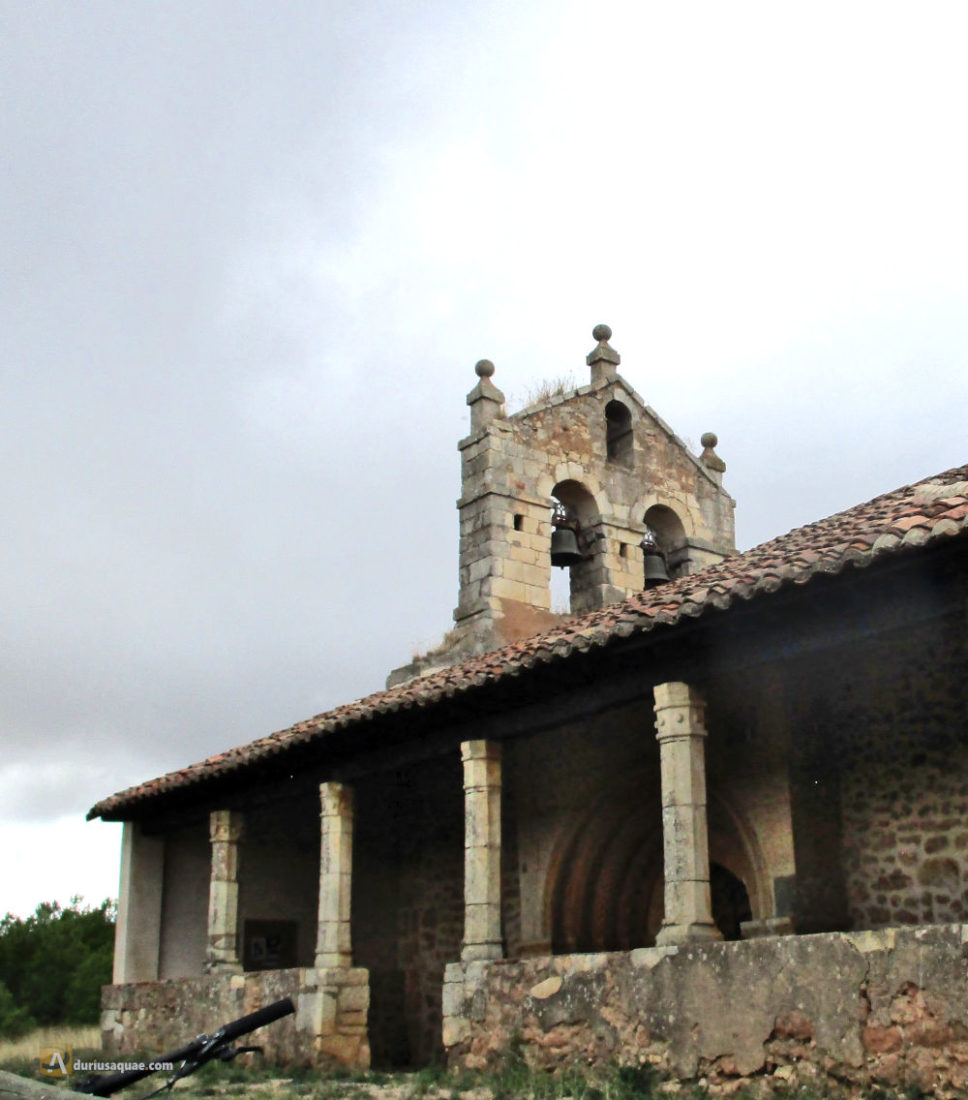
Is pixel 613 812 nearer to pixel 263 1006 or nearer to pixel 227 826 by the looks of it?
pixel 263 1006

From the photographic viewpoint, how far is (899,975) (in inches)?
302

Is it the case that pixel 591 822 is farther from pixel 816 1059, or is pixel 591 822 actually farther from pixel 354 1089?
pixel 816 1059

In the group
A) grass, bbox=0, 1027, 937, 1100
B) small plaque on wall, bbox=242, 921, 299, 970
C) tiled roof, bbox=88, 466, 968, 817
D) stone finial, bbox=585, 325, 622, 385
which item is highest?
stone finial, bbox=585, 325, 622, 385

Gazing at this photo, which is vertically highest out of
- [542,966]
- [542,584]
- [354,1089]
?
[542,584]

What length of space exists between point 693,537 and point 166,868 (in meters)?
7.85

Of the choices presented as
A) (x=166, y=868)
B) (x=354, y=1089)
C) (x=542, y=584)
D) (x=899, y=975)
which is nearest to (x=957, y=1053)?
(x=899, y=975)

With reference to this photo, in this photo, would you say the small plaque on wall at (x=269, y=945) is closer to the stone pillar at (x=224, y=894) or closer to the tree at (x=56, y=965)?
the stone pillar at (x=224, y=894)

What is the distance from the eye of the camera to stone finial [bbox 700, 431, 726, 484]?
58.8ft

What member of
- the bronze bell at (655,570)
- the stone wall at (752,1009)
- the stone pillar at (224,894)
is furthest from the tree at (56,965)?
the stone wall at (752,1009)

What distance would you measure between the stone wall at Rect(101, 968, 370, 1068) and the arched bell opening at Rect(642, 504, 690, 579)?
261 inches

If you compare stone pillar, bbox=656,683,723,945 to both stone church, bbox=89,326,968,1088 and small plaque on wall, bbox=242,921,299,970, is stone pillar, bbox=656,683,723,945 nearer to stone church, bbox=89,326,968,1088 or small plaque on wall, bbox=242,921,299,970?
stone church, bbox=89,326,968,1088

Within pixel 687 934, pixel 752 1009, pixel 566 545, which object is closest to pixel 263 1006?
pixel 687 934

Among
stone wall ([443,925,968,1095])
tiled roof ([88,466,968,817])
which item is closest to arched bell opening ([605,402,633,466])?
tiled roof ([88,466,968,817])

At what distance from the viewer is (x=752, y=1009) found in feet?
27.6
